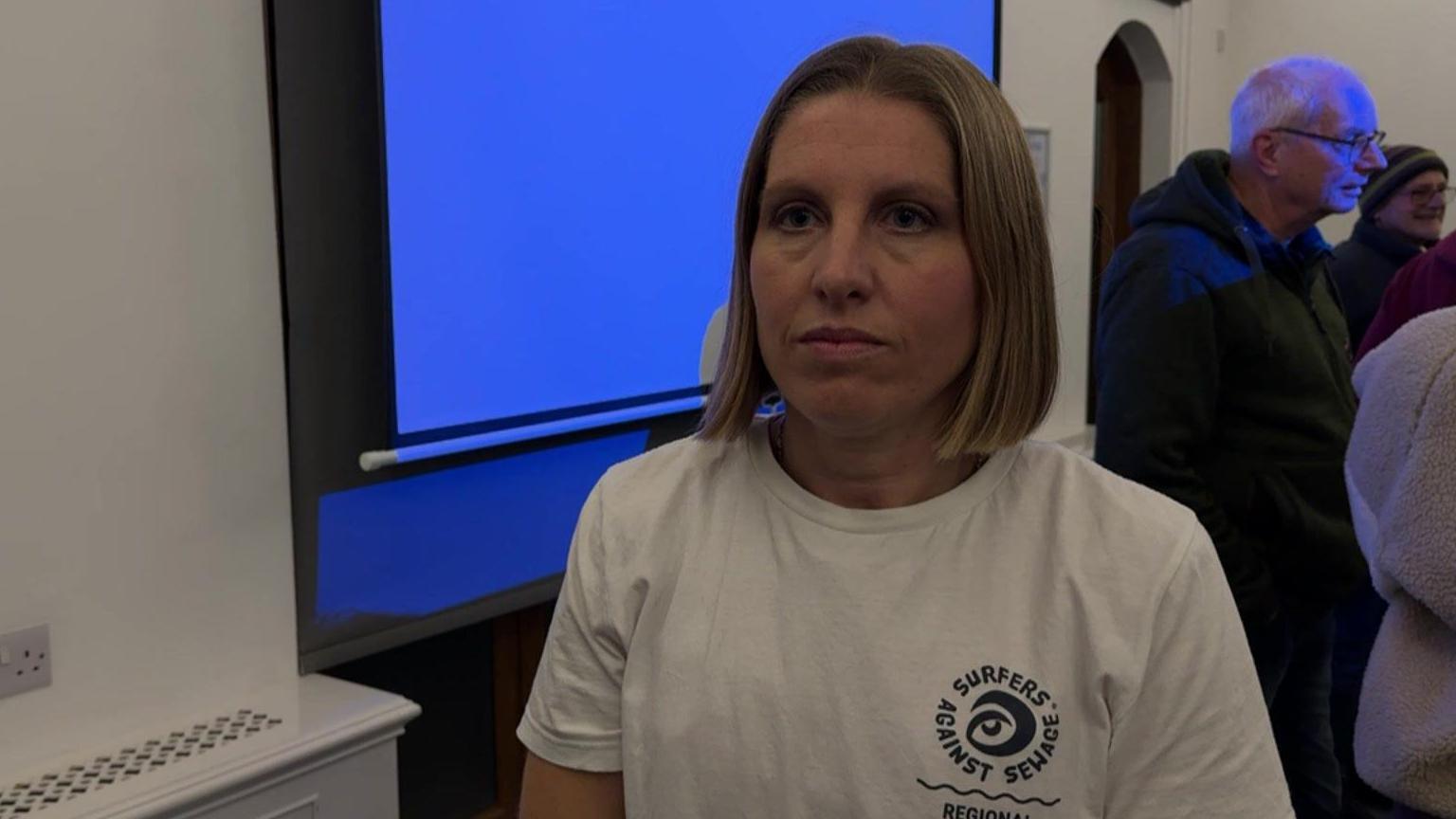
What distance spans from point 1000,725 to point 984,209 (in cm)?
39

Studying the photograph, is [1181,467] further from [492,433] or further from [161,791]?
[161,791]

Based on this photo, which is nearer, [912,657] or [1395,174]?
[912,657]

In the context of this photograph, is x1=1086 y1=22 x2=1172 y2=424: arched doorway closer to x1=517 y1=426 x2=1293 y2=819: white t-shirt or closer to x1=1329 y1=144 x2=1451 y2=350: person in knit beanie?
x1=1329 y1=144 x2=1451 y2=350: person in knit beanie

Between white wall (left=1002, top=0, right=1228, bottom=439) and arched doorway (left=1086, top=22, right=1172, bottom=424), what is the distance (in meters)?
0.18

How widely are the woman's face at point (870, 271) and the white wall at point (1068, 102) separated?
3069mm

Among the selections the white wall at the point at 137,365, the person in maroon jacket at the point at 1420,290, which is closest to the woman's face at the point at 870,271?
the white wall at the point at 137,365

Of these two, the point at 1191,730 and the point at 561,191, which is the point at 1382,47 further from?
the point at 1191,730

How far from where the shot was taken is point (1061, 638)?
3.21 feet

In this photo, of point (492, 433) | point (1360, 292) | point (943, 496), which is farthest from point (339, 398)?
point (1360, 292)

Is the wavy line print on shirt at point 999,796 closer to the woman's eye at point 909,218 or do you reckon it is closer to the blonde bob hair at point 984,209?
the blonde bob hair at point 984,209

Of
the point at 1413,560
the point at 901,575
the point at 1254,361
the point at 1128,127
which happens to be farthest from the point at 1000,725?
the point at 1128,127

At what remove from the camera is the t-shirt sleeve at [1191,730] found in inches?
38.0

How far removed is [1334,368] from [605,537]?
1892 mm

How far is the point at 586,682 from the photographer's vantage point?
1.07m
